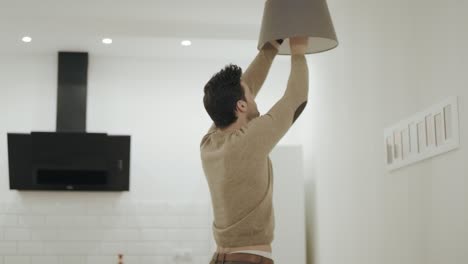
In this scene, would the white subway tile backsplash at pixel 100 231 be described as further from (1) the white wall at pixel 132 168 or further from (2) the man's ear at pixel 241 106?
(2) the man's ear at pixel 241 106

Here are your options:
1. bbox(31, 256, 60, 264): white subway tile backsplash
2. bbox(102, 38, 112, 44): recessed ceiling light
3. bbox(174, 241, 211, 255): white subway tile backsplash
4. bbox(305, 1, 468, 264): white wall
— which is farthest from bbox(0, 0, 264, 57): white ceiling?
bbox(31, 256, 60, 264): white subway tile backsplash

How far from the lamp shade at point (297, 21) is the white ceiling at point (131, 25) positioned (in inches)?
97.7

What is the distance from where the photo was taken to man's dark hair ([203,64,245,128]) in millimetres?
2256

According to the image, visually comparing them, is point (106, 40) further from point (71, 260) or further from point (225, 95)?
point (225, 95)

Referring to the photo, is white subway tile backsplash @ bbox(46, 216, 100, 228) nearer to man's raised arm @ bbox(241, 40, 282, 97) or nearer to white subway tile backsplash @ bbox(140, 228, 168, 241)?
white subway tile backsplash @ bbox(140, 228, 168, 241)

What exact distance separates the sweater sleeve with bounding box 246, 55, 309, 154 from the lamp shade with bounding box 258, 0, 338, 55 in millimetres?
143

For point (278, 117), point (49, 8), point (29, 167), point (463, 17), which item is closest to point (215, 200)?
point (278, 117)

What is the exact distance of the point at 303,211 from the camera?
546 cm

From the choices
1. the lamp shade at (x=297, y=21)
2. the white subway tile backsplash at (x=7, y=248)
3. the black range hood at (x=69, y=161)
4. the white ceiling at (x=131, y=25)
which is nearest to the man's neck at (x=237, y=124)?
the lamp shade at (x=297, y=21)

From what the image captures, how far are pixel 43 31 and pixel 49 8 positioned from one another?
0.39m

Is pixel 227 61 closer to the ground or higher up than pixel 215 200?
higher up

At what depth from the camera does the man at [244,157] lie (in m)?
2.17

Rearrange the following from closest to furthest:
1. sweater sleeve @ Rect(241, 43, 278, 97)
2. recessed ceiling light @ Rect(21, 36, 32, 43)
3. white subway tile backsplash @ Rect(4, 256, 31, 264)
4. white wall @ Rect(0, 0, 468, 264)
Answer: sweater sleeve @ Rect(241, 43, 278, 97) → white wall @ Rect(0, 0, 468, 264) → recessed ceiling light @ Rect(21, 36, 32, 43) → white subway tile backsplash @ Rect(4, 256, 31, 264)

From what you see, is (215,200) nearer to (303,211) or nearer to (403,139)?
(403,139)
